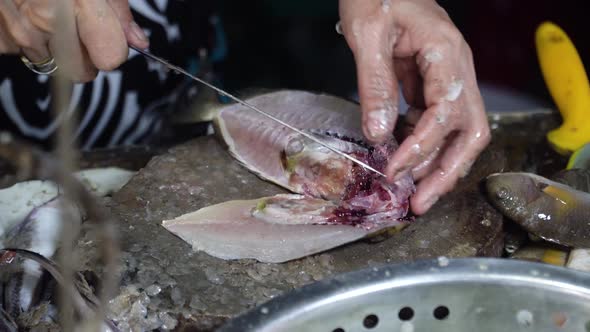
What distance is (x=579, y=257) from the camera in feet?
4.51

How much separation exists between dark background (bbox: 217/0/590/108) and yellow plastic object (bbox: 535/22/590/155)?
52.8 inches

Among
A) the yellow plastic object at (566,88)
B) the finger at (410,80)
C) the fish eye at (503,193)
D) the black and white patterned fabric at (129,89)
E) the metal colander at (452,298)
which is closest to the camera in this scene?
the metal colander at (452,298)

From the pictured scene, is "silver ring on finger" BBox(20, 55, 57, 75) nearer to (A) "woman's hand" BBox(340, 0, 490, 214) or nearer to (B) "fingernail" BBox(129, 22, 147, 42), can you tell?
(B) "fingernail" BBox(129, 22, 147, 42)

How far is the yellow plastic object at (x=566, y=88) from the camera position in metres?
1.75

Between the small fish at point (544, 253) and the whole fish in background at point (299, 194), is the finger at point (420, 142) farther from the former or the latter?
the small fish at point (544, 253)

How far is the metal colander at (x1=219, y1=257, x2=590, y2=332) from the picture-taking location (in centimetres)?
94

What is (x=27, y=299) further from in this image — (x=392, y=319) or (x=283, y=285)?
(x=392, y=319)

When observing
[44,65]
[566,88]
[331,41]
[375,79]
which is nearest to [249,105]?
[375,79]

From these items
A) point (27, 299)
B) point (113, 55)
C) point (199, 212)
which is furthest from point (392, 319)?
point (113, 55)

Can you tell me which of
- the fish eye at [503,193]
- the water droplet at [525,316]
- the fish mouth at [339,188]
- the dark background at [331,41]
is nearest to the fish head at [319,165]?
the fish mouth at [339,188]

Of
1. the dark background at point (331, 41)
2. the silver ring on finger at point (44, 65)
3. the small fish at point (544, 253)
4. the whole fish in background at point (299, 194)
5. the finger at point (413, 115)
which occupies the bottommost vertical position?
the dark background at point (331, 41)

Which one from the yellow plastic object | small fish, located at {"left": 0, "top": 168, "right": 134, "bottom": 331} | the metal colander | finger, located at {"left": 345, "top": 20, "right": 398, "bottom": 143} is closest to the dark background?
the yellow plastic object

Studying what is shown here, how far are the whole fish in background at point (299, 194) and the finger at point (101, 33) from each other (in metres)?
0.33

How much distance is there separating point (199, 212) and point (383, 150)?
397 millimetres
